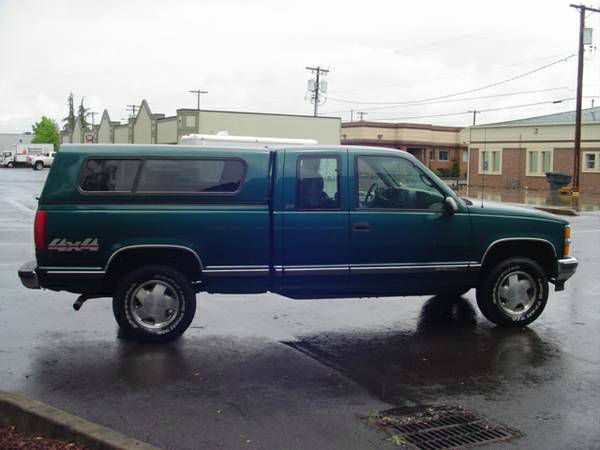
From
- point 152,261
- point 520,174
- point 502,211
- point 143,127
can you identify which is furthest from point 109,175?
point 143,127

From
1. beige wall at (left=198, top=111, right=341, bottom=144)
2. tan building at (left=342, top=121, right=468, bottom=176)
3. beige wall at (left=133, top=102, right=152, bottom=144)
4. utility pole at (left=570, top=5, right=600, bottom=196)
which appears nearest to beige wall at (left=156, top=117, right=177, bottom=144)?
beige wall at (left=133, top=102, right=152, bottom=144)

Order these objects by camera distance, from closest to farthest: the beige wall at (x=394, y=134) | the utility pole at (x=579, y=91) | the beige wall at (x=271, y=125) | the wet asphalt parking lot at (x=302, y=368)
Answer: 1. the wet asphalt parking lot at (x=302, y=368)
2. the utility pole at (x=579, y=91)
3. the beige wall at (x=271, y=125)
4. the beige wall at (x=394, y=134)

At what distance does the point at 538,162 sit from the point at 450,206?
147 ft

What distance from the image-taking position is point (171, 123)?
56.3 m

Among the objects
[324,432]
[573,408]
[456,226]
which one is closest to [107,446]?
[324,432]

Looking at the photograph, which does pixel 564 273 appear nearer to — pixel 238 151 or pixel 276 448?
pixel 238 151

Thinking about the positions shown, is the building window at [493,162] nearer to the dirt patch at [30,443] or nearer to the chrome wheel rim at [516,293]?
the chrome wheel rim at [516,293]

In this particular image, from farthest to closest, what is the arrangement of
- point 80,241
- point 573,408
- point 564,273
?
point 564,273
point 80,241
point 573,408

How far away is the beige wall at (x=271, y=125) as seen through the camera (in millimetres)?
52344

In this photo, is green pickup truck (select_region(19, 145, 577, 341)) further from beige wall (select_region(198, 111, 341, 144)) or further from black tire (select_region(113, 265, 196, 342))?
beige wall (select_region(198, 111, 341, 144))

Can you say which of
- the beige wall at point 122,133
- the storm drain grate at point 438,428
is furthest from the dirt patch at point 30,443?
the beige wall at point 122,133

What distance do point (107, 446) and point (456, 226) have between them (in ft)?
14.6

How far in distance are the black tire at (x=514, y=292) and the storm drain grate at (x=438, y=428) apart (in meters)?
2.56

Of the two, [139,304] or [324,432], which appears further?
[139,304]
